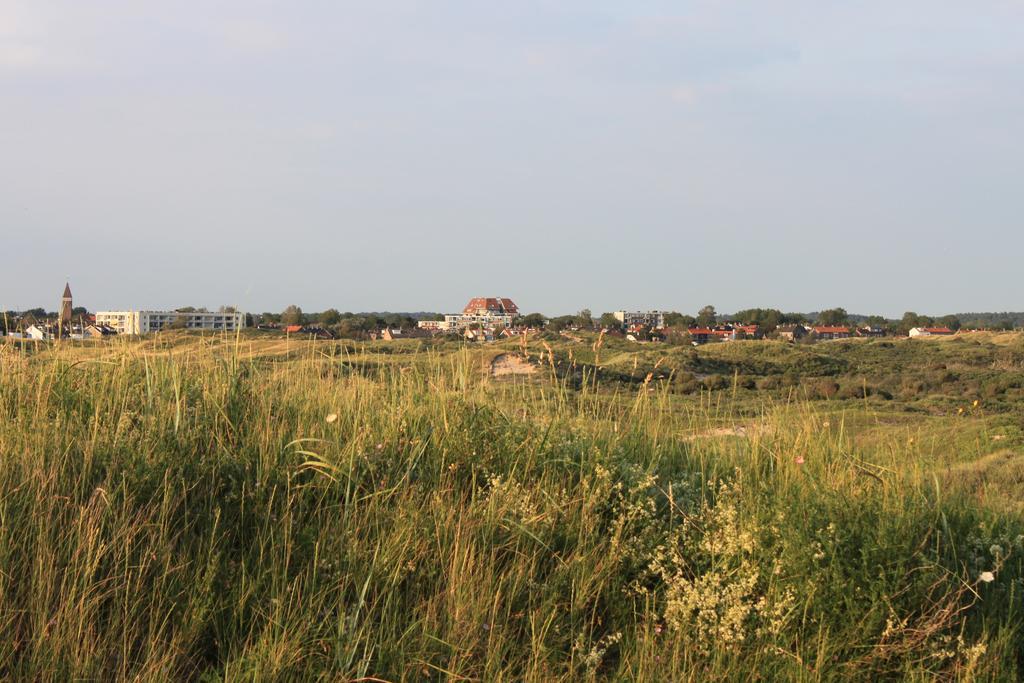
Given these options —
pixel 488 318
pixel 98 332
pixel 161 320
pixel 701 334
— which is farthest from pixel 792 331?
pixel 98 332

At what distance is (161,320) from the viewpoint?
731 cm

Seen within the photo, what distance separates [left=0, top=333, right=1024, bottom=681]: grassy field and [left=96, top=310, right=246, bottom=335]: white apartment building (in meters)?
1.65

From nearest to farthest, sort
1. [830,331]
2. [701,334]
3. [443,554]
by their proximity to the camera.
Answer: [443,554]
[701,334]
[830,331]

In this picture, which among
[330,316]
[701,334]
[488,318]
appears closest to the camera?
[488,318]

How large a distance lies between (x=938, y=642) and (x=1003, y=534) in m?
1.26

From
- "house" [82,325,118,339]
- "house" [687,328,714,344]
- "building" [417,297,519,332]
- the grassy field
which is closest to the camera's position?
the grassy field

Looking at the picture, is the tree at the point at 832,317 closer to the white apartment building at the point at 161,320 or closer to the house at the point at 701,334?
the house at the point at 701,334

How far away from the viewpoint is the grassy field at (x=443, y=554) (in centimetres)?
300

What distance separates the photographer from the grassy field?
300 centimetres

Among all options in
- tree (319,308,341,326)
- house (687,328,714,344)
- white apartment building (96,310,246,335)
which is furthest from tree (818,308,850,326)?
white apartment building (96,310,246,335)

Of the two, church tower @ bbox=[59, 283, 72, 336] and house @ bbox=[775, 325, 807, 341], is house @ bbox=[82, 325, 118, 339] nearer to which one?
church tower @ bbox=[59, 283, 72, 336]

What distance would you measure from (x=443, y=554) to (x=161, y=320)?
15.9 feet

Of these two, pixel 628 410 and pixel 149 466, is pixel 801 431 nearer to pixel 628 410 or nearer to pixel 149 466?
pixel 628 410

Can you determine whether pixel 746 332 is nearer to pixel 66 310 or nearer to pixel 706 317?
pixel 706 317
